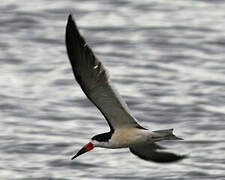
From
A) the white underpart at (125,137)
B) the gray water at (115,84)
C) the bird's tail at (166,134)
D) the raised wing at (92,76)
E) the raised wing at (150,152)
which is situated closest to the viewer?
the raised wing at (92,76)

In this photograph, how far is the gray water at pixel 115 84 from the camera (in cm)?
1791

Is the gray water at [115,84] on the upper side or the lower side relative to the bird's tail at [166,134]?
lower

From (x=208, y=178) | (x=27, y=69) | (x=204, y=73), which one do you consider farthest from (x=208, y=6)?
(x=208, y=178)

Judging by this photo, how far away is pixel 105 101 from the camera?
12422mm

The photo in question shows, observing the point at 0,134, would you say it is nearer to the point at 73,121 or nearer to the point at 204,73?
the point at 73,121

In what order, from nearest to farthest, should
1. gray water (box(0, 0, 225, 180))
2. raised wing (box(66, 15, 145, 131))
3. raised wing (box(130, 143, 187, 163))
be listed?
raised wing (box(66, 15, 145, 131))
raised wing (box(130, 143, 187, 163))
gray water (box(0, 0, 225, 180))

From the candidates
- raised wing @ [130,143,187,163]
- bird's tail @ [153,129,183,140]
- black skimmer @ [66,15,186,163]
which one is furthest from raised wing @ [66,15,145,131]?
raised wing @ [130,143,187,163]

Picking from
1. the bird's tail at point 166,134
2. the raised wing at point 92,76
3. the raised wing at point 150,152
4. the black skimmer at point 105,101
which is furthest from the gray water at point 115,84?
the bird's tail at point 166,134

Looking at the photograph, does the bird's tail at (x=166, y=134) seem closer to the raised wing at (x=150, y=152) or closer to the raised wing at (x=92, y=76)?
the raised wing at (x=92, y=76)

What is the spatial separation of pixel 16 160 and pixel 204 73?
19.1 feet

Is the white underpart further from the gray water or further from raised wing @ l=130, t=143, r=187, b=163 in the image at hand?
the gray water

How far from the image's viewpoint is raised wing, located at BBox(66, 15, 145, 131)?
11.8 metres

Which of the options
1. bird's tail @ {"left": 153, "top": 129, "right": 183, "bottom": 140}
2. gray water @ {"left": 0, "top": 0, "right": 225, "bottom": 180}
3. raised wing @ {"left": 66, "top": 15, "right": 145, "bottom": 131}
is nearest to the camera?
raised wing @ {"left": 66, "top": 15, "right": 145, "bottom": 131}

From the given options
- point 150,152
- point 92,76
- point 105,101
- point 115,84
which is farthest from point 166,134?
point 115,84
